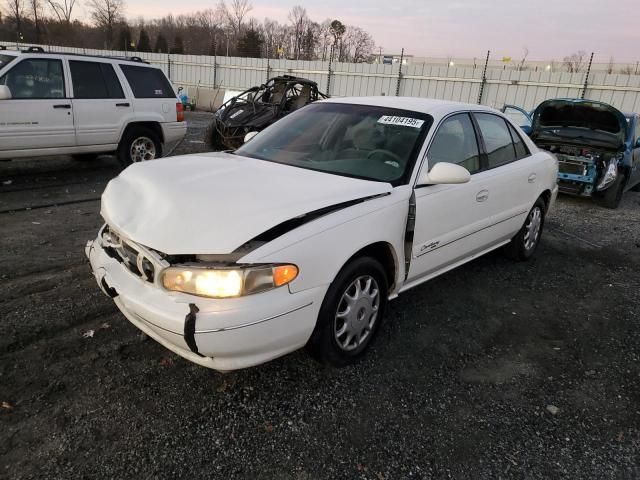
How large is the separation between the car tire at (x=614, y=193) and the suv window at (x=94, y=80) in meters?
8.50

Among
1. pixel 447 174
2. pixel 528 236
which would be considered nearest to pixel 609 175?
pixel 528 236

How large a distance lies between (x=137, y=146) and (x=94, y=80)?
1218 millimetres

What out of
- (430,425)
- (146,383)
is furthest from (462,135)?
(146,383)

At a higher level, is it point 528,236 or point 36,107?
point 36,107

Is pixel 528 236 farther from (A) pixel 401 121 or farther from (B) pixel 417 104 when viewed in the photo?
(A) pixel 401 121

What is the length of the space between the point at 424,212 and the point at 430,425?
4.52ft

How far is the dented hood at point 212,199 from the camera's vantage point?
7.67ft

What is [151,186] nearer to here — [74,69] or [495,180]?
[495,180]

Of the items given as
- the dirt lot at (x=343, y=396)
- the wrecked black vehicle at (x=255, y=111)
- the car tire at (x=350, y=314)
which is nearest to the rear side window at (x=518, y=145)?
the dirt lot at (x=343, y=396)

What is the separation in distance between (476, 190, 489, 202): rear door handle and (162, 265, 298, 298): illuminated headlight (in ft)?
6.89

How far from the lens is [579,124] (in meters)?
8.62

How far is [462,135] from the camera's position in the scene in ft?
12.4

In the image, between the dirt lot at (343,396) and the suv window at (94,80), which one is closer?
the dirt lot at (343,396)

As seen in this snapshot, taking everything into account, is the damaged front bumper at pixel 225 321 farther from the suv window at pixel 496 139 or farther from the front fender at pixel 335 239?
the suv window at pixel 496 139
